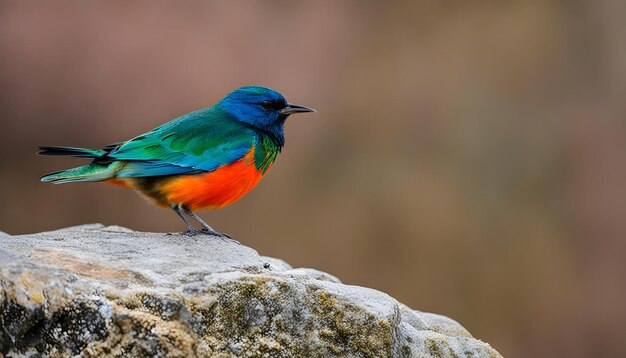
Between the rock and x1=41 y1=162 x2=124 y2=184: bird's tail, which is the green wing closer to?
x1=41 y1=162 x2=124 y2=184: bird's tail

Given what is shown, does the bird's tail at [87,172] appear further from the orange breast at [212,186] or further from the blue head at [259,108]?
the blue head at [259,108]

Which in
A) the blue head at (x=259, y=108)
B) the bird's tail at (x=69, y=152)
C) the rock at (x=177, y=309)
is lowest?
the rock at (x=177, y=309)

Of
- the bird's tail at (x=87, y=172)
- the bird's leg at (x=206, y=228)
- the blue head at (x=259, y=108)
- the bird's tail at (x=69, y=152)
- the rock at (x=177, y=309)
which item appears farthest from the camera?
the blue head at (x=259, y=108)

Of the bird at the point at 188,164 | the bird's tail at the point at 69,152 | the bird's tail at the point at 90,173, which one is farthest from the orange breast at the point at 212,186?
the bird's tail at the point at 69,152

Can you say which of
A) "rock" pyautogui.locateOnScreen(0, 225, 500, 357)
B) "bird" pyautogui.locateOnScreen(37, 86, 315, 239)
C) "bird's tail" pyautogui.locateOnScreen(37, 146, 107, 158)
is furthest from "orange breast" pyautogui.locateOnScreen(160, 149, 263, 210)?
"rock" pyautogui.locateOnScreen(0, 225, 500, 357)

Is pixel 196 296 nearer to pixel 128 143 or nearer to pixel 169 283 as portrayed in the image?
pixel 169 283

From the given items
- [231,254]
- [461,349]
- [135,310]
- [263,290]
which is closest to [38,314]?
[135,310]

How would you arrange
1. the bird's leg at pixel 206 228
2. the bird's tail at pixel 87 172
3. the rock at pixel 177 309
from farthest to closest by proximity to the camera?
1. the bird's leg at pixel 206 228
2. the bird's tail at pixel 87 172
3. the rock at pixel 177 309
